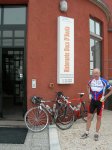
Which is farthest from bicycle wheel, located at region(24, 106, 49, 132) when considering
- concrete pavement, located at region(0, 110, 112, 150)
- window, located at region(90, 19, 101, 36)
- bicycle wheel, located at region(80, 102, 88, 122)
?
window, located at region(90, 19, 101, 36)

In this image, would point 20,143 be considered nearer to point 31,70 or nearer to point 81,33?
point 31,70

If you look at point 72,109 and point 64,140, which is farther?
point 72,109

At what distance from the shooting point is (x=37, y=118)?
8.65m

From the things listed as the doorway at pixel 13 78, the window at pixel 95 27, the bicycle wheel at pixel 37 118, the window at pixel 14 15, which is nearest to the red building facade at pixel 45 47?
the window at pixel 14 15

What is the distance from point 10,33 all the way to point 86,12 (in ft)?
8.76

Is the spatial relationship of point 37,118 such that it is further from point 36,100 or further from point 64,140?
point 64,140

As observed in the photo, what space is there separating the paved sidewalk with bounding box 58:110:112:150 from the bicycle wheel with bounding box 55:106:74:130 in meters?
0.20

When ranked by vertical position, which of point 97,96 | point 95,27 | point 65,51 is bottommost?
point 97,96

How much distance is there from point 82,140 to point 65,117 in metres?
1.51

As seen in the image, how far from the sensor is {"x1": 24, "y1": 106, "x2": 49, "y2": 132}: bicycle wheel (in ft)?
27.8

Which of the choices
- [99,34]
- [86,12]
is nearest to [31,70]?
[86,12]

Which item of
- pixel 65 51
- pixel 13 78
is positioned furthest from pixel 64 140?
pixel 13 78

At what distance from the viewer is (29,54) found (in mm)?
9102

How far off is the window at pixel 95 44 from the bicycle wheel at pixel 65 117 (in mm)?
3327
